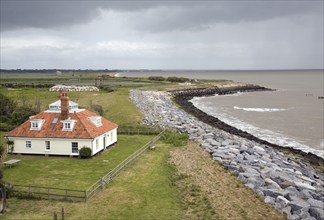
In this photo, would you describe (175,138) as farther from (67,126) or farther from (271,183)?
(271,183)

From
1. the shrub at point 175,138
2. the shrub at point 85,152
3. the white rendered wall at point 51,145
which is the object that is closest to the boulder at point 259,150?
the shrub at point 175,138

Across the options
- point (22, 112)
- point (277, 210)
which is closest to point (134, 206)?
point (277, 210)

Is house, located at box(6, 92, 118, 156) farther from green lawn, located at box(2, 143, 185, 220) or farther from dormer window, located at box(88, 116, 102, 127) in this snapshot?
green lawn, located at box(2, 143, 185, 220)

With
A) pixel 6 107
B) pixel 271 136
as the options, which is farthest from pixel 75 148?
pixel 271 136

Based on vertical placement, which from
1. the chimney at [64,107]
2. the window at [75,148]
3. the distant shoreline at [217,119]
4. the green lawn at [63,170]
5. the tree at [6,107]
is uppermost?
the chimney at [64,107]

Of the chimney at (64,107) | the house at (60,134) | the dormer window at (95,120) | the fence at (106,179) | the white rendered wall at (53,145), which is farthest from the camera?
the dormer window at (95,120)

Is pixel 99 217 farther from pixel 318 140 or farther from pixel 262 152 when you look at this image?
pixel 318 140

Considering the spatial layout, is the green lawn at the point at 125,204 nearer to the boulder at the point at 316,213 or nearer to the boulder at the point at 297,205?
the boulder at the point at 297,205
